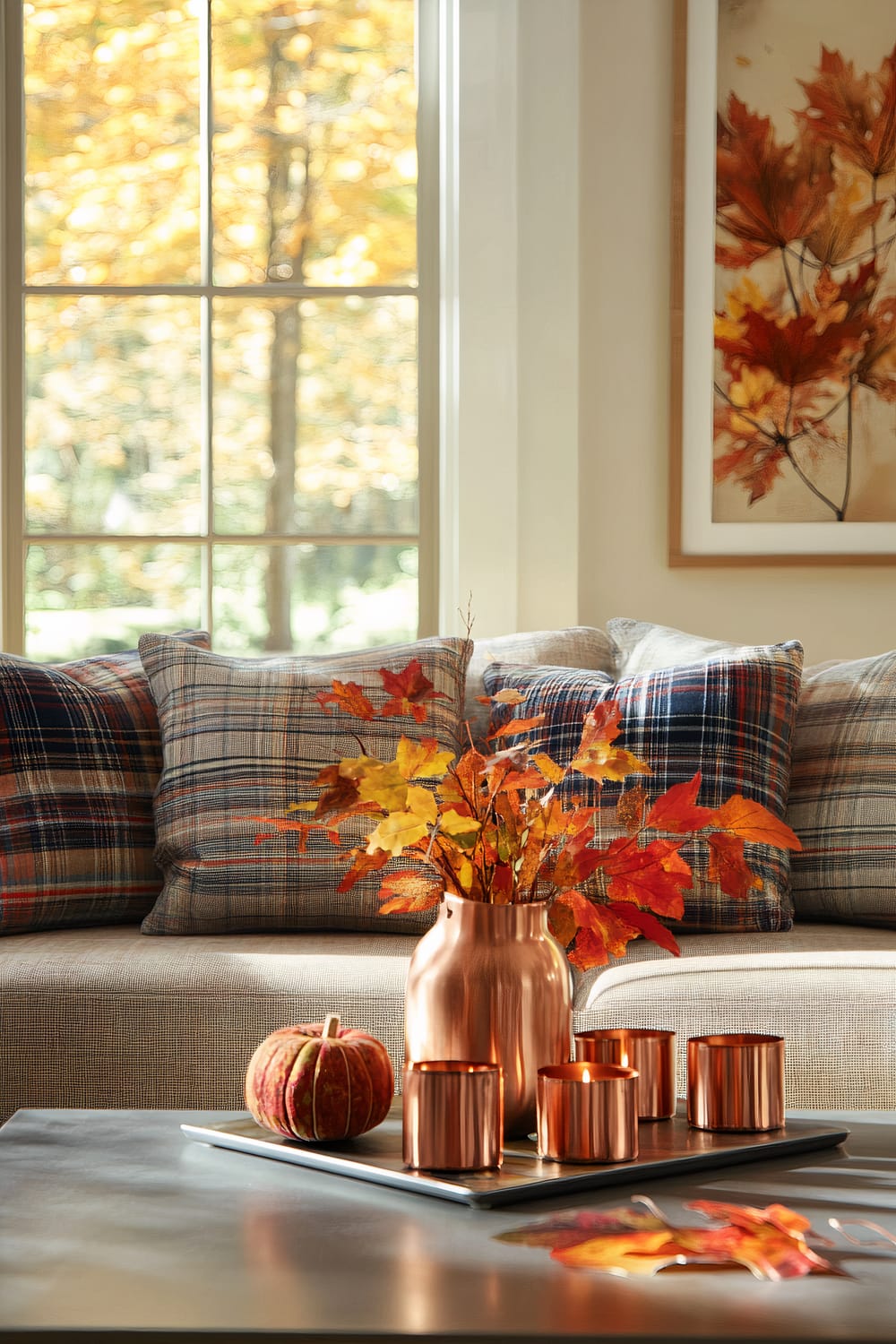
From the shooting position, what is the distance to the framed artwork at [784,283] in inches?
116

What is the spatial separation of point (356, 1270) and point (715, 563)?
2.26m

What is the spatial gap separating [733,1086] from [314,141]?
2482 mm

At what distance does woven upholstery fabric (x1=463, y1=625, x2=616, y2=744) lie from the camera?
7.88 ft

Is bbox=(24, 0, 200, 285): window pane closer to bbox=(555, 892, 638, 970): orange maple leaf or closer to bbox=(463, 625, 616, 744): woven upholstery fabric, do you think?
bbox=(463, 625, 616, 744): woven upholstery fabric

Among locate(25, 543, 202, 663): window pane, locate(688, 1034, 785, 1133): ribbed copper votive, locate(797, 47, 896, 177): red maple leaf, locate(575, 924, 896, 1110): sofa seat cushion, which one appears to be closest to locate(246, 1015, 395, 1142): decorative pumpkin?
locate(688, 1034, 785, 1133): ribbed copper votive

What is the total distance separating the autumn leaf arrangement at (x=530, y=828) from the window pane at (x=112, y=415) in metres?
2.06

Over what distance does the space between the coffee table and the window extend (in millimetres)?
2064

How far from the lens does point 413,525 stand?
3.11m

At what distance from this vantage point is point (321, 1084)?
1.08m

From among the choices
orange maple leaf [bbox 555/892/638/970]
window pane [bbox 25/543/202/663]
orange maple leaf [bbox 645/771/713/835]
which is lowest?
orange maple leaf [bbox 555/892/638/970]

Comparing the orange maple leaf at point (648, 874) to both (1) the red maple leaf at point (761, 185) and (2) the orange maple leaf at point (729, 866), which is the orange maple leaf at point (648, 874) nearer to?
(2) the orange maple leaf at point (729, 866)

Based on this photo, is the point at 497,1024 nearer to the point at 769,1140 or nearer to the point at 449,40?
the point at 769,1140

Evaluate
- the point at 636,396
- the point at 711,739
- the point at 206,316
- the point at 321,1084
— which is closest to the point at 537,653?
the point at 711,739

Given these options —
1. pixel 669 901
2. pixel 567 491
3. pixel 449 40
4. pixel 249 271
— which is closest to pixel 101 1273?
pixel 669 901
